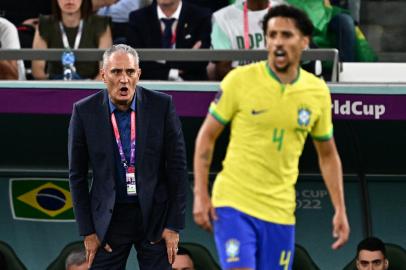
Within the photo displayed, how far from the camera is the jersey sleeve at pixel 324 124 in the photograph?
823cm

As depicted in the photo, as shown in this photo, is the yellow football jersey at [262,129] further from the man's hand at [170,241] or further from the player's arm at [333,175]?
the man's hand at [170,241]

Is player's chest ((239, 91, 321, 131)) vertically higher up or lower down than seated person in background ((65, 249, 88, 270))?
higher up

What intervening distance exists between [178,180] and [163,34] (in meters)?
2.62

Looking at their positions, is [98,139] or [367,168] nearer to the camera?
[98,139]

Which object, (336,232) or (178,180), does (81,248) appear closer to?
(178,180)

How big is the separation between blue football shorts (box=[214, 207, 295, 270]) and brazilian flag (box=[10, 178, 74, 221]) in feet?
14.5

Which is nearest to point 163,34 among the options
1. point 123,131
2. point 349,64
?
point 349,64

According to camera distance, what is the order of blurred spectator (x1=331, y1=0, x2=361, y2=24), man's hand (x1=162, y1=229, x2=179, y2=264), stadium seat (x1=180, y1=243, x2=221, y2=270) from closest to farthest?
man's hand (x1=162, y1=229, x2=179, y2=264) → stadium seat (x1=180, y1=243, x2=221, y2=270) → blurred spectator (x1=331, y1=0, x2=361, y2=24)

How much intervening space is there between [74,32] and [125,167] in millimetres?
2678

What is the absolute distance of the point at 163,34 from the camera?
38.6 feet

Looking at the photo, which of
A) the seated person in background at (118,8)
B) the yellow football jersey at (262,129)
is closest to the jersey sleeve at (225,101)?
the yellow football jersey at (262,129)

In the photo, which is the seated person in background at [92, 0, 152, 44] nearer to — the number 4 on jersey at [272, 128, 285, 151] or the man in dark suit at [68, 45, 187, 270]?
A: the man in dark suit at [68, 45, 187, 270]

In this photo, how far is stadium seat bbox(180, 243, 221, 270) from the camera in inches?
486

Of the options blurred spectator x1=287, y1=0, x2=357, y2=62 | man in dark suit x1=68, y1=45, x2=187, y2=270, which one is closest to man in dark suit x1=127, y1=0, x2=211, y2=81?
blurred spectator x1=287, y1=0, x2=357, y2=62
